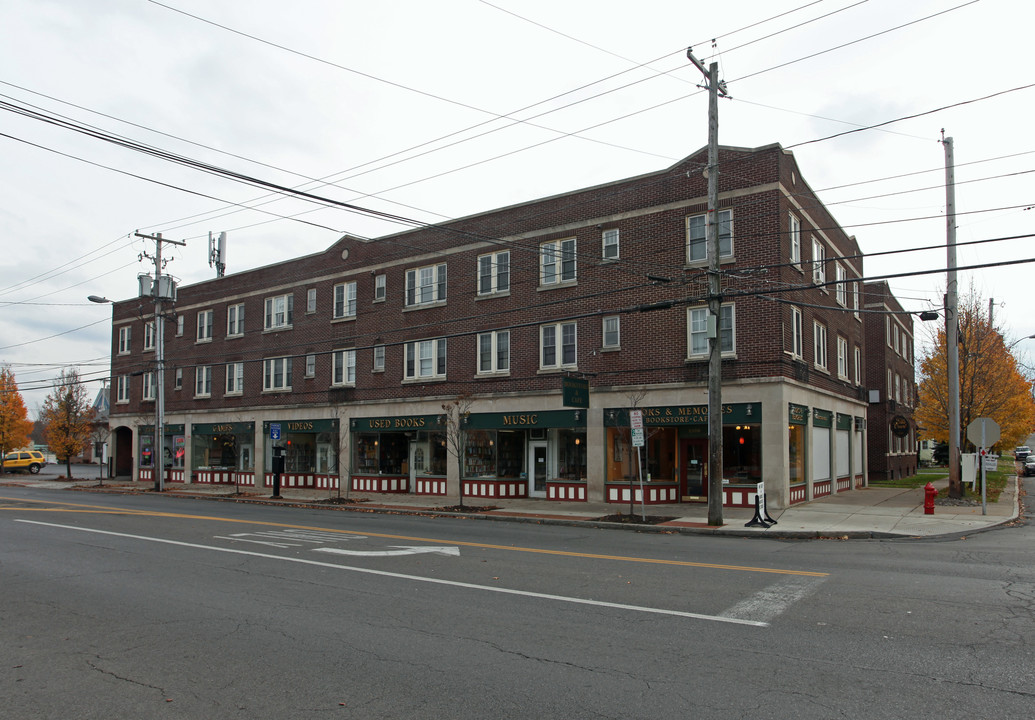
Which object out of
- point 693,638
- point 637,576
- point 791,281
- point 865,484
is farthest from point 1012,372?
point 693,638

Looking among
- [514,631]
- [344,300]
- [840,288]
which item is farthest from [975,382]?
[514,631]

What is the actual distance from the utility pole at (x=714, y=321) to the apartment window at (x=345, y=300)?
61.1 feet

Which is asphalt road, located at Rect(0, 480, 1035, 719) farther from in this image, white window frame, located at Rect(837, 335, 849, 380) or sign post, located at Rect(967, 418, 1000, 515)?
white window frame, located at Rect(837, 335, 849, 380)

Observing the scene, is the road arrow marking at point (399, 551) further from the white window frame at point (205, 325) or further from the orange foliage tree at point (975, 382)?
the white window frame at point (205, 325)

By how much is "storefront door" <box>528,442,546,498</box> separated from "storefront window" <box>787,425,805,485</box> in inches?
330

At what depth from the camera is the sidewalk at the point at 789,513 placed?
16.8 meters

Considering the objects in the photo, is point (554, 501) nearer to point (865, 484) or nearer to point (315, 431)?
point (315, 431)

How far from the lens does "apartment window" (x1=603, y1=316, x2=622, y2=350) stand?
79.9ft

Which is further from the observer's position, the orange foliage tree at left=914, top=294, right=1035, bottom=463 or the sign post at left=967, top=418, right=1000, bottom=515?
the orange foliage tree at left=914, top=294, right=1035, bottom=463

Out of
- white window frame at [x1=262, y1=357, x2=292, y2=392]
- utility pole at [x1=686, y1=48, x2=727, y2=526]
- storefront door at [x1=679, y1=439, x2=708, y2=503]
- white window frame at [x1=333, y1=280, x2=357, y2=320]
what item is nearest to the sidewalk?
storefront door at [x1=679, y1=439, x2=708, y2=503]

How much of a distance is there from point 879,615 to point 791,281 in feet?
52.1

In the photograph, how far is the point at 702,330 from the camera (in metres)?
22.4

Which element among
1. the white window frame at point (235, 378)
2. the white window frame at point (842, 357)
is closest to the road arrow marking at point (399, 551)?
the white window frame at point (842, 357)

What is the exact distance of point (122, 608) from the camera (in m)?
8.76
